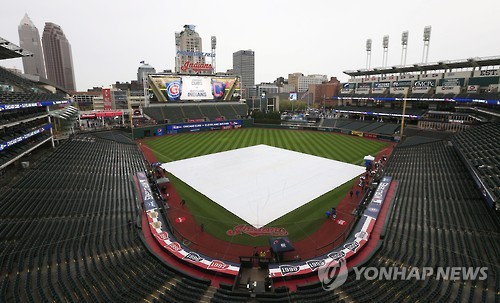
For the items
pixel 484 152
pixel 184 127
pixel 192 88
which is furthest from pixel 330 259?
pixel 192 88

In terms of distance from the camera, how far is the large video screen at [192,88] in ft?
199

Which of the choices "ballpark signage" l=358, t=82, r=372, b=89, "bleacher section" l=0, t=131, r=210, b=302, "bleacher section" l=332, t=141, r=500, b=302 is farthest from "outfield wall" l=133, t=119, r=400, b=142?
"bleacher section" l=0, t=131, r=210, b=302

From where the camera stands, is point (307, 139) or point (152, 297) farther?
point (307, 139)

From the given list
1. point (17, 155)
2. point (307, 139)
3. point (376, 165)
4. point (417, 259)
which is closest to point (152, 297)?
point (417, 259)

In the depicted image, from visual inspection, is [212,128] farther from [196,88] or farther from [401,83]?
[401,83]

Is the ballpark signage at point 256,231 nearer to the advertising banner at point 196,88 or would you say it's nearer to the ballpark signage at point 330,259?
the ballpark signage at point 330,259

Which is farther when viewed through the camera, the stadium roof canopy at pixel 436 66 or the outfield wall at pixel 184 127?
the outfield wall at pixel 184 127

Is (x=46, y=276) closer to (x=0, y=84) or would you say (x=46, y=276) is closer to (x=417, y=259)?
(x=417, y=259)

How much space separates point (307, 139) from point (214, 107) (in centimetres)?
3084

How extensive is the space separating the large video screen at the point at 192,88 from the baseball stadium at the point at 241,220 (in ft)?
75.4

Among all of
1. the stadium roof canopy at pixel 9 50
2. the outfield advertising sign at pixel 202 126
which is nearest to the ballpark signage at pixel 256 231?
the stadium roof canopy at pixel 9 50

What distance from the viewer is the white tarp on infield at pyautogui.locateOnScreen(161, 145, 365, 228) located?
22092 mm

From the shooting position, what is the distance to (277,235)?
1784 cm

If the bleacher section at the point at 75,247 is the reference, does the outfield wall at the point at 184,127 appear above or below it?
above
